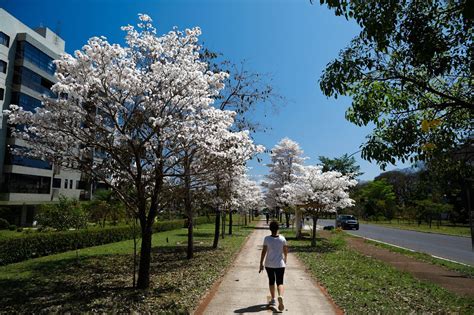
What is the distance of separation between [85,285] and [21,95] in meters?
34.0

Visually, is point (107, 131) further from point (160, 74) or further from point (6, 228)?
point (6, 228)

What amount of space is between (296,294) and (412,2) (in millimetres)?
6657

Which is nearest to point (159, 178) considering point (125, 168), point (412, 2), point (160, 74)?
point (125, 168)

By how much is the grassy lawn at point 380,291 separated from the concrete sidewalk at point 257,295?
460 mm

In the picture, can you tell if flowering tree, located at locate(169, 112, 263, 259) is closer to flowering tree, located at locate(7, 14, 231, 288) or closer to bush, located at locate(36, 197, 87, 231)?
flowering tree, located at locate(7, 14, 231, 288)

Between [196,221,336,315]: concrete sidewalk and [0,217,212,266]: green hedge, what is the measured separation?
811 cm

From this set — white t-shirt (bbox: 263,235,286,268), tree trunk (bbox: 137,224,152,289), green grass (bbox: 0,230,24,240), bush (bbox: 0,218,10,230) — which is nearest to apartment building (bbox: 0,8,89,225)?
bush (bbox: 0,218,10,230)

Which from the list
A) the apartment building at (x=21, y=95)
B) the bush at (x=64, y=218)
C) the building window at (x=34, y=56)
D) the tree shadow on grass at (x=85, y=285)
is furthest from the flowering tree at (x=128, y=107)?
the building window at (x=34, y=56)

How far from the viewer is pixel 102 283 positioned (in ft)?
33.3

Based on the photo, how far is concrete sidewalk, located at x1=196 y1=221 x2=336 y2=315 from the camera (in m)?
7.29

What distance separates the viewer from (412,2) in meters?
4.14

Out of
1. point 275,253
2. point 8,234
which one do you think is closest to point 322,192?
point 275,253

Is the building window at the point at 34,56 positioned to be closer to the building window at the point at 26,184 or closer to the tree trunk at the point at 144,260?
the building window at the point at 26,184

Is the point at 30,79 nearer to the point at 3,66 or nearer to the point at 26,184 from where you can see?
the point at 3,66
